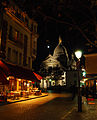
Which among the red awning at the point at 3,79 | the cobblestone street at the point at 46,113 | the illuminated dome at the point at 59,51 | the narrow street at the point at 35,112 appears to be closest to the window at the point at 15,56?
the red awning at the point at 3,79

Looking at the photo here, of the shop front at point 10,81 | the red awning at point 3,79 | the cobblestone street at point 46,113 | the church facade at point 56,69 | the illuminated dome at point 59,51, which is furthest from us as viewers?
the illuminated dome at point 59,51

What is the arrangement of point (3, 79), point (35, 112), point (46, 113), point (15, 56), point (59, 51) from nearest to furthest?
point (46, 113), point (35, 112), point (3, 79), point (15, 56), point (59, 51)

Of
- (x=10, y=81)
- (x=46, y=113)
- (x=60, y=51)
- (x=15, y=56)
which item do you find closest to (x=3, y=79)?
(x=10, y=81)

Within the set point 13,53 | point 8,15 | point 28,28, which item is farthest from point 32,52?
point 8,15

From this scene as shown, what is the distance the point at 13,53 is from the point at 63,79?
5459cm

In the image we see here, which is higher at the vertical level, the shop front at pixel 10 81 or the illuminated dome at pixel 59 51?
the illuminated dome at pixel 59 51

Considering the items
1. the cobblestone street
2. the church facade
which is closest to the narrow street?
the cobblestone street

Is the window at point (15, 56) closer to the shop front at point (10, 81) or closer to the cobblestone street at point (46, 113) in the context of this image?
the shop front at point (10, 81)

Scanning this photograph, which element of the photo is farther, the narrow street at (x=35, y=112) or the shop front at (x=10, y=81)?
the shop front at (x=10, y=81)

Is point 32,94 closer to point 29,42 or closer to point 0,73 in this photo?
point 29,42

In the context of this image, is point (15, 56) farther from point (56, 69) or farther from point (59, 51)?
point (59, 51)

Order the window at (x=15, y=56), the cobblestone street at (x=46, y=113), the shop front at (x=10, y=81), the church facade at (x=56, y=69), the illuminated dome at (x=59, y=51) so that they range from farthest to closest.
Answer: the illuminated dome at (x=59, y=51) → the church facade at (x=56, y=69) → the window at (x=15, y=56) → the shop front at (x=10, y=81) → the cobblestone street at (x=46, y=113)

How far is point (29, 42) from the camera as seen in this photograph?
3128 centimetres

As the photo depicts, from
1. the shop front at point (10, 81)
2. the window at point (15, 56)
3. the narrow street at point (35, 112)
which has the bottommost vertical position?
the narrow street at point (35, 112)
